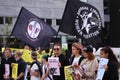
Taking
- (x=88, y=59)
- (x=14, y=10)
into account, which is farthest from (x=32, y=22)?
(x=14, y=10)

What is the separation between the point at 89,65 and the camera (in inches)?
342

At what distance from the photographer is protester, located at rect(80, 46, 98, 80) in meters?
8.64

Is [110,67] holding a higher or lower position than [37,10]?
lower

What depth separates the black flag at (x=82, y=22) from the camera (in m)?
11.0

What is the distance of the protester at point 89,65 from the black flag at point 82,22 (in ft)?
7.32

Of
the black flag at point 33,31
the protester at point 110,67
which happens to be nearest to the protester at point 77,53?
the protester at point 110,67

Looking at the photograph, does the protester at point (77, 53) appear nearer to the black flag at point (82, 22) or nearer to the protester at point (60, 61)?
the protester at point (60, 61)

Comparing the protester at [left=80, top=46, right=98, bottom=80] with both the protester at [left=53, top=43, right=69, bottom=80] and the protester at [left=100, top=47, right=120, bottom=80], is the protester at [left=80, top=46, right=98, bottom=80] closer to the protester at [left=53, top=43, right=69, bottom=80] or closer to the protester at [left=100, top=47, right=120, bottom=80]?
A: the protester at [left=100, top=47, right=120, bottom=80]

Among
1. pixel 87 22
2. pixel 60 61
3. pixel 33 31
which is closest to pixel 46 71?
pixel 60 61

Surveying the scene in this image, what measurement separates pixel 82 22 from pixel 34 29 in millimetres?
1711

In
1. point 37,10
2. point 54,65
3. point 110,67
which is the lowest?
point 54,65

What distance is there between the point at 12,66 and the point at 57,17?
45081mm

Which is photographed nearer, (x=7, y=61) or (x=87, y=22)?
(x=87, y=22)

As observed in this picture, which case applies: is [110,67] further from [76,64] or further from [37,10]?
[37,10]
